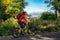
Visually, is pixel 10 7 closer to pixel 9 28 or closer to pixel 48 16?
pixel 9 28

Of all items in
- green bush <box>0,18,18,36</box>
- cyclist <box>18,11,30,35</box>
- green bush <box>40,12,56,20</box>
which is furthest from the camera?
green bush <box>40,12,56,20</box>

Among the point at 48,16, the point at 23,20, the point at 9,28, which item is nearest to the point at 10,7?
the point at 9,28

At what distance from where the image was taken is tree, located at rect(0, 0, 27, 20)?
2106 cm

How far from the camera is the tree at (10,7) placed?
2106 centimetres

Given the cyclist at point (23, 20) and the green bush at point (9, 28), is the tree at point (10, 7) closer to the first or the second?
the green bush at point (9, 28)

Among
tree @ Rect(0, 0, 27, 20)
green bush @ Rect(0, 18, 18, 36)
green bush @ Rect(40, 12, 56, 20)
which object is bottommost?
green bush @ Rect(40, 12, 56, 20)

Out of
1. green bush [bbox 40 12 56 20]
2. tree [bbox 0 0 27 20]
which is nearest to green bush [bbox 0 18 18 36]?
tree [bbox 0 0 27 20]

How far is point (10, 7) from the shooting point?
70.7 ft

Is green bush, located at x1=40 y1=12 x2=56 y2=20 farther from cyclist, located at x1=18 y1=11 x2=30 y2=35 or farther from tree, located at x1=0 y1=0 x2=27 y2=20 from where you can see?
cyclist, located at x1=18 y1=11 x2=30 y2=35

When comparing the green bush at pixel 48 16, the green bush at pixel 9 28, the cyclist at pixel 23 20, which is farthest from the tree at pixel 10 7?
the cyclist at pixel 23 20

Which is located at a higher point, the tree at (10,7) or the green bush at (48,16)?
the tree at (10,7)

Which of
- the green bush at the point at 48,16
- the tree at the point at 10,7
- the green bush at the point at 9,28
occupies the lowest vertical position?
the green bush at the point at 48,16

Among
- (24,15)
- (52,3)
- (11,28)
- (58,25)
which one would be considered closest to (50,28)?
(58,25)

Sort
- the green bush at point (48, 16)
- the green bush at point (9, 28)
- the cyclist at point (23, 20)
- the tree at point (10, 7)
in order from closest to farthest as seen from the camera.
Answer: the cyclist at point (23, 20)
the green bush at point (9, 28)
the tree at point (10, 7)
the green bush at point (48, 16)
